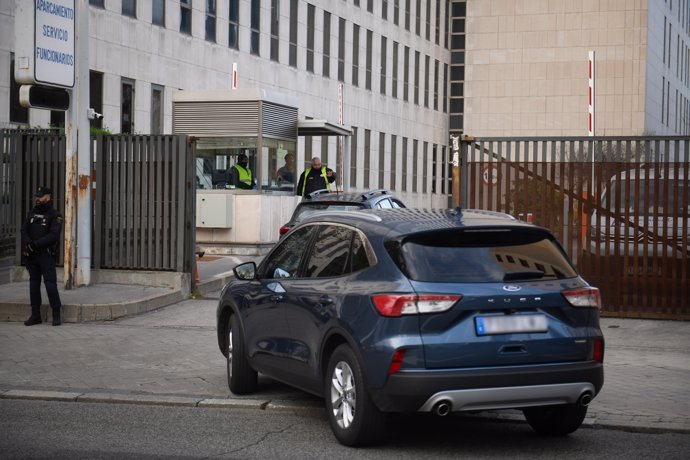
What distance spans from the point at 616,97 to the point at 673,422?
200 feet

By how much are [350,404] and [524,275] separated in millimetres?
1397

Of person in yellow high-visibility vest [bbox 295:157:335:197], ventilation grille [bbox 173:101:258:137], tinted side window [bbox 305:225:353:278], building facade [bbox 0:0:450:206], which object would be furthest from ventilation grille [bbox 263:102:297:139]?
tinted side window [bbox 305:225:353:278]

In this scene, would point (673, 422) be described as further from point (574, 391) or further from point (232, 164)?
point (232, 164)

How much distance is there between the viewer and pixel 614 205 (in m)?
16.1

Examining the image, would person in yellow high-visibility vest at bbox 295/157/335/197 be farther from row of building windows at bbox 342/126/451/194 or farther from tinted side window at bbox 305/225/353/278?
row of building windows at bbox 342/126/451/194

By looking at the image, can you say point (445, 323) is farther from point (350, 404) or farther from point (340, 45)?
point (340, 45)

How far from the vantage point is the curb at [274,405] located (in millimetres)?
8977

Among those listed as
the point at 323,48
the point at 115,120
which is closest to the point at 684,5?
the point at 323,48

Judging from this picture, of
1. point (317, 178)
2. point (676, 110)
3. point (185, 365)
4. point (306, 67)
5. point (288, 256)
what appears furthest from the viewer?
point (676, 110)

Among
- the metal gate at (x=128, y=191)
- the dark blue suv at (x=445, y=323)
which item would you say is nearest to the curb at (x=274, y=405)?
the dark blue suv at (x=445, y=323)

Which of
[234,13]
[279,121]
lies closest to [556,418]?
[279,121]

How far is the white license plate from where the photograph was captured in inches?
302

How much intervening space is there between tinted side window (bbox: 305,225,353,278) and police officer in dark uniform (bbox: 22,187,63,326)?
6.99m

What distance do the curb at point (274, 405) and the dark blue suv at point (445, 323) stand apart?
25.2 inches
